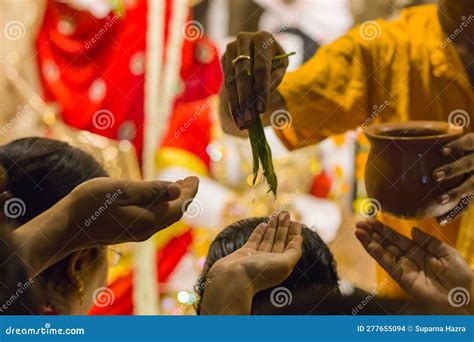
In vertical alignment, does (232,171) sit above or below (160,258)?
above

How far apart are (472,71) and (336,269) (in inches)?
20.1

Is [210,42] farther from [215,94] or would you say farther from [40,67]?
[40,67]

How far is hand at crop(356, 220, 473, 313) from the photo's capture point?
1775 millimetres

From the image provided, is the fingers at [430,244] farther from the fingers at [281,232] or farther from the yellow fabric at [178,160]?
the yellow fabric at [178,160]

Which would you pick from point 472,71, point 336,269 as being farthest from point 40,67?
point 472,71

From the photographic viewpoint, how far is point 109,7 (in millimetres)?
1870

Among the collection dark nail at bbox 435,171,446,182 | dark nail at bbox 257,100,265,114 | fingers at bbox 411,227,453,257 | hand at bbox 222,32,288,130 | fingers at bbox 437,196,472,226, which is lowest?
fingers at bbox 411,227,453,257

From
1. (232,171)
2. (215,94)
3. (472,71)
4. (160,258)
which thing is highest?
(472,71)

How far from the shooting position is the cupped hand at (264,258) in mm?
1684

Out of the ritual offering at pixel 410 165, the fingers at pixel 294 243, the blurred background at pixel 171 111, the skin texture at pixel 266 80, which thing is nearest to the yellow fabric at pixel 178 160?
the blurred background at pixel 171 111

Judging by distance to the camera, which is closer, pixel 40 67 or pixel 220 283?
pixel 220 283

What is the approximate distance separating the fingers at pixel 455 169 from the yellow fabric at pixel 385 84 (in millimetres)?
71

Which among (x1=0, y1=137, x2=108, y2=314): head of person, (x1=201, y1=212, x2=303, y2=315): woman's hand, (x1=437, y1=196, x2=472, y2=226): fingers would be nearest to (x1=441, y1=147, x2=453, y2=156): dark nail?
(x1=437, y1=196, x2=472, y2=226): fingers

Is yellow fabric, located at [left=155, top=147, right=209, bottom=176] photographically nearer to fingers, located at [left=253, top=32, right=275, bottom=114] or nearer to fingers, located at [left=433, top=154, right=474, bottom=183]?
fingers, located at [left=253, top=32, right=275, bottom=114]
